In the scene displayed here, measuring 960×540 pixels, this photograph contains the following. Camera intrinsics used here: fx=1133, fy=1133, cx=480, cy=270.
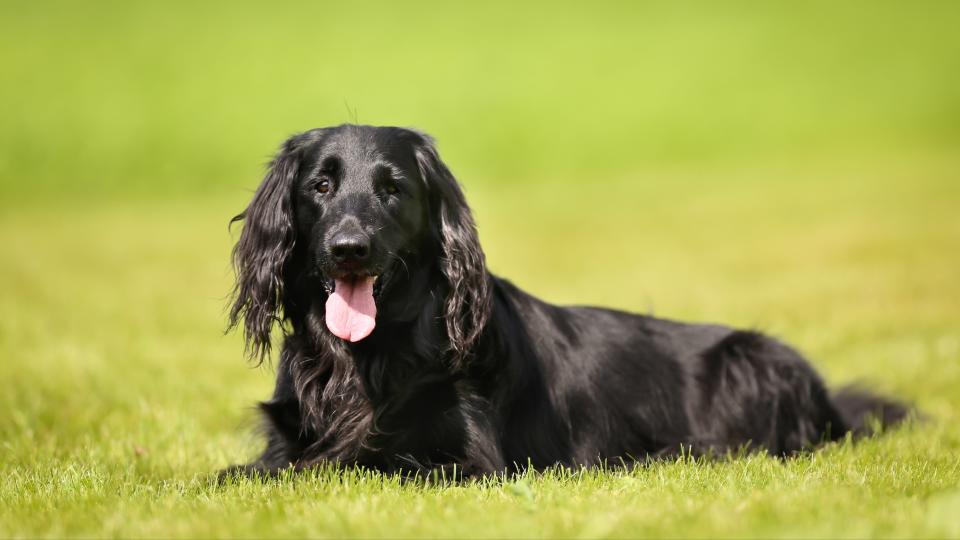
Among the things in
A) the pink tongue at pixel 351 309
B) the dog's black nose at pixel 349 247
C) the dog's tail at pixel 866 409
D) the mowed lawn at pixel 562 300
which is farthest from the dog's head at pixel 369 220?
the dog's tail at pixel 866 409

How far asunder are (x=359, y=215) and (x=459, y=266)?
0.56 m

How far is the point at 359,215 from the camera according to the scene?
15.9 feet

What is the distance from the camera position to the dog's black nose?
4676 millimetres

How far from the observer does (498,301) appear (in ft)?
18.1

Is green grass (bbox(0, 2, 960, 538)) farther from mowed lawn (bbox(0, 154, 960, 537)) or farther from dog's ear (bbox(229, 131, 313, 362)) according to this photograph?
dog's ear (bbox(229, 131, 313, 362))

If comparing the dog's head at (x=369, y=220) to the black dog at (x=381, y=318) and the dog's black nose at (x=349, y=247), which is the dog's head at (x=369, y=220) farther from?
the dog's black nose at (x=349, y=247)

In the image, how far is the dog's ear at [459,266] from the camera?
5109mm

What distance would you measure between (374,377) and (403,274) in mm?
488

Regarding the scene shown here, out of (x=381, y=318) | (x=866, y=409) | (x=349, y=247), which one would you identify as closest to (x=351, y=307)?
(x=381, y=318)

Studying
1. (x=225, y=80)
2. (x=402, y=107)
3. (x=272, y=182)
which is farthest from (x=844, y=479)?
(x=225, y=80)

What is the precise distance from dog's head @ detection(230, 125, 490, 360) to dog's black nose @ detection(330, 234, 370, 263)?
5.3 inches

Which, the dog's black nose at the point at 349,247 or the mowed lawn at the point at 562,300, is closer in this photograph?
the mowed lawn at the point at 562,300

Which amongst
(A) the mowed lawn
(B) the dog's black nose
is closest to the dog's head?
(B) the dog's black nose

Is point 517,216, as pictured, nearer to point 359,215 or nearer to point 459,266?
point 459,266
